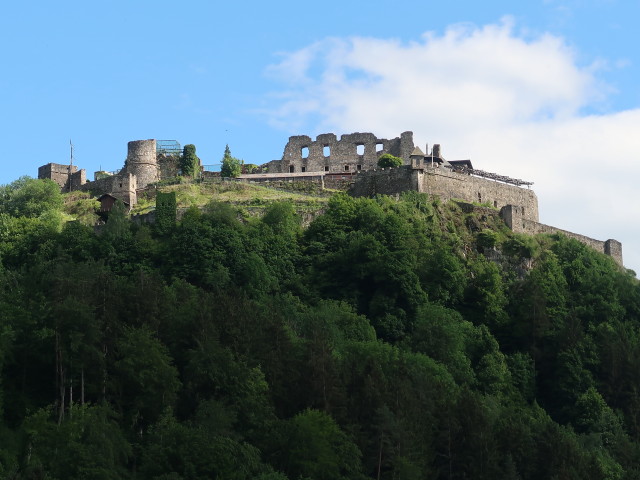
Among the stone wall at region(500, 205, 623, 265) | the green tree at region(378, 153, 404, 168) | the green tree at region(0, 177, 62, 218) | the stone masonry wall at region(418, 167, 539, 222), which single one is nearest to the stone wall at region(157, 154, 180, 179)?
the green tree at region(0, 177, 62, 218)

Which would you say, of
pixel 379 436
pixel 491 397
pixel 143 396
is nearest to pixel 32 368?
pixel 143 396

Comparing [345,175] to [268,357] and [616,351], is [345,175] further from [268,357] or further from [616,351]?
[268,357]

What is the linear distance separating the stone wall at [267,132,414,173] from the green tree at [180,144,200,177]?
479 centimetres

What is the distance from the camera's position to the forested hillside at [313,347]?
187ft

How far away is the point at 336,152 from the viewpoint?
9356 centimetres

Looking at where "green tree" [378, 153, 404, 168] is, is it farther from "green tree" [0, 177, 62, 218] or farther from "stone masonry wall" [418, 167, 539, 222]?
"green tree" [0, 177, 62, 218]

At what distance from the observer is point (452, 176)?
8762cm

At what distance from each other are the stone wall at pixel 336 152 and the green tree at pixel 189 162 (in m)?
4.79

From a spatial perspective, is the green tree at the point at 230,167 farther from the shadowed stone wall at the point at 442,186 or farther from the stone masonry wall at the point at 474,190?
the stone masonry wall at the point at 474,190

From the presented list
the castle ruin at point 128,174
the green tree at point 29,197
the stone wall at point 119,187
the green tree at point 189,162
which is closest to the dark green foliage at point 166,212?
the stone wall at point 119,187

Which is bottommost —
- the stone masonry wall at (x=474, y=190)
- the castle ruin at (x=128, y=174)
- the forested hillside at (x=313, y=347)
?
the forested hillside at (x=313, y=347)

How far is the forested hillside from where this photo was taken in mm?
56875

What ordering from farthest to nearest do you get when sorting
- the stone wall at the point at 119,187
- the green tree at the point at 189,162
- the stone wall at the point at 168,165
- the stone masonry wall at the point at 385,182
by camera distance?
the stone wall at the point at 168,165, the green tree at the point at 189,162, the stone wall at the point at 119,187, the stone masonry wall at the point at 385,182

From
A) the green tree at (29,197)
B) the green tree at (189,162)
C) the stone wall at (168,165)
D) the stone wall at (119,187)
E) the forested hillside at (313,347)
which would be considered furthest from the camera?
the stone wall at (168,165)
